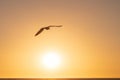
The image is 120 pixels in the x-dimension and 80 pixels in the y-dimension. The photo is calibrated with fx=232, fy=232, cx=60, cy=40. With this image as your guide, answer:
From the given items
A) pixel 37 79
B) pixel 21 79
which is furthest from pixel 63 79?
pixel 21 79

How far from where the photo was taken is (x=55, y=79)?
16.8 feet

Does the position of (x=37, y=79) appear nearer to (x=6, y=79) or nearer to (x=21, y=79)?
(x=21, y=79)

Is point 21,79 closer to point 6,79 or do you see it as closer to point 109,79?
point 6,79

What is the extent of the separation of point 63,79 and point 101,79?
0.84m

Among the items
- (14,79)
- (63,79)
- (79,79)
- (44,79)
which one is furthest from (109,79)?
(14,79)

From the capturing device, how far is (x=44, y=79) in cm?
518

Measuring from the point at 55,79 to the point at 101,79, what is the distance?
1008 mm

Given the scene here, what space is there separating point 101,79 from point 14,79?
1893 millimetres

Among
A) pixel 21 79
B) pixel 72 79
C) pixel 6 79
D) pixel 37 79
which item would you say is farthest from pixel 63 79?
pixel 6 79

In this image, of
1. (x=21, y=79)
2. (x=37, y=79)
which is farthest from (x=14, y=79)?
(x=37, y=79)

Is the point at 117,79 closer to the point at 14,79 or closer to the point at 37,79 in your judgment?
the point at 37,79

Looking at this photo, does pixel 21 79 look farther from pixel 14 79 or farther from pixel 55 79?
pixel 55 79

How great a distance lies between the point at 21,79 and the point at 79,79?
1.28 metres

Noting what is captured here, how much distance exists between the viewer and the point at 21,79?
16.7 feet
